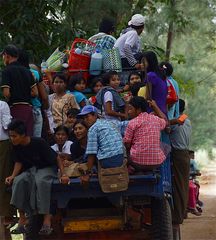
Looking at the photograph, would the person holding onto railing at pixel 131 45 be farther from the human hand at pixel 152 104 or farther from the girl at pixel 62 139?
the girl at pixel 62 139

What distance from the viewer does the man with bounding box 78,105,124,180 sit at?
6.93 m

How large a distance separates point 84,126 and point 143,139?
661 mm

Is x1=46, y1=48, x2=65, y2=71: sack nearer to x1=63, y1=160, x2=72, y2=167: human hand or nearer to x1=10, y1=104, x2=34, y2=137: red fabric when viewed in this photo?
x1=10, y1=104, x2=34, y2=137: red fabric

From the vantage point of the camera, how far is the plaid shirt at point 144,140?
23.6 ft

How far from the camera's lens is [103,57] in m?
9.44

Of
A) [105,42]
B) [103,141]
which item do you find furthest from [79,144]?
[105,42]

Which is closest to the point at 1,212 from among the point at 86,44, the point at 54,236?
the point at 54,236

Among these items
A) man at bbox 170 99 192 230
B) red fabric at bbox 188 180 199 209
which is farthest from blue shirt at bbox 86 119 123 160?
red fabric at bbox 188 180 199 209

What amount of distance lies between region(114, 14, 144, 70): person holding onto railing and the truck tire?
253 centimetres

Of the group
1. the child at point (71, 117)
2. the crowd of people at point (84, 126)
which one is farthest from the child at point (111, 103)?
the child at point (71, 117)

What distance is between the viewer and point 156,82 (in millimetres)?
8266

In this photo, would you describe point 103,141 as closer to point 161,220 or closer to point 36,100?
point 161,220

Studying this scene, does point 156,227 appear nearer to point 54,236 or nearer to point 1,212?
point 54,236

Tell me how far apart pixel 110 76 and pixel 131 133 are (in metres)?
1.72
